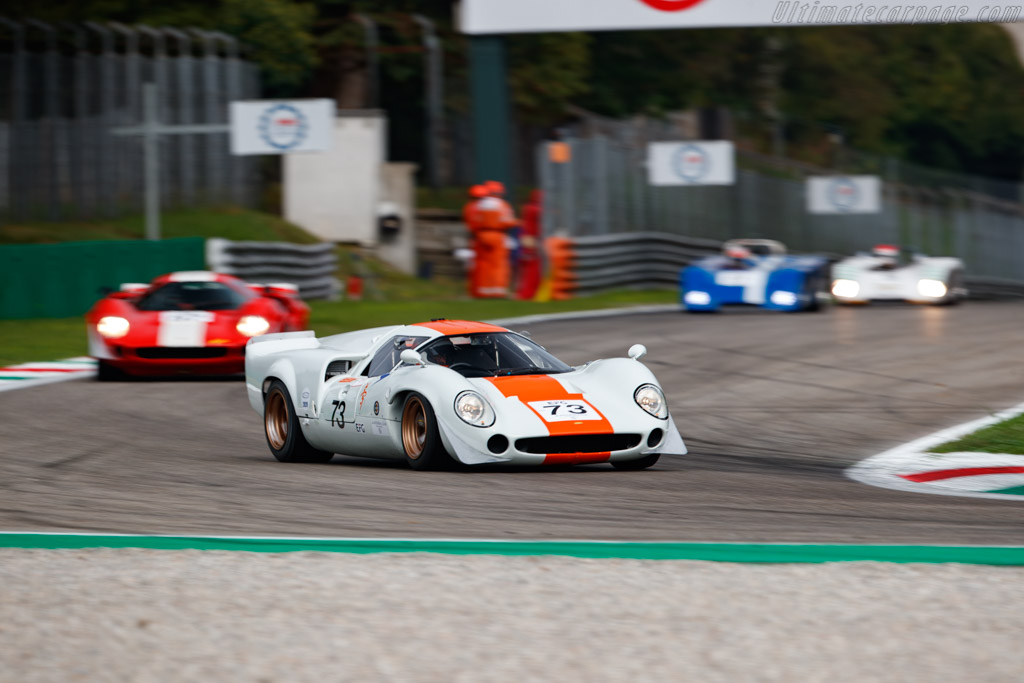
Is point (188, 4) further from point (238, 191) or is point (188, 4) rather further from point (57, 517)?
point (57, 517)

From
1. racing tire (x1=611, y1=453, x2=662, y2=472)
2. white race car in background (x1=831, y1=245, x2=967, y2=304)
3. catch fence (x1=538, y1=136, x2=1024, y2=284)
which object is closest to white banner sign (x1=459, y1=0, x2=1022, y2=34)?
catch fence (x1=538, y1=136, x2=1024, y2=284)

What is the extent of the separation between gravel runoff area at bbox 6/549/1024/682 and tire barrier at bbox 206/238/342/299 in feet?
57.1

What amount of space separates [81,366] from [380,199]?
2032 cm

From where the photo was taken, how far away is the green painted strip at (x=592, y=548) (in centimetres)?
613

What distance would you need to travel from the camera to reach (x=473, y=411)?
8656mm

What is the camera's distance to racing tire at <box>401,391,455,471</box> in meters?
8.80

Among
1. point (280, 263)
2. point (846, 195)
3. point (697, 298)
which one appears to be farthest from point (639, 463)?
point (846, 195)

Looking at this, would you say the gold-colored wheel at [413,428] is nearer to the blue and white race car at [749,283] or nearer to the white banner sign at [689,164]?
the blue and white race car at [749,283]

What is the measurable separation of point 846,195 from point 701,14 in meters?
11.5

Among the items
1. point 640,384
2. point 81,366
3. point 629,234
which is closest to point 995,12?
point 629,234

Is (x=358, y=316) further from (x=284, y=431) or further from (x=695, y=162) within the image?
(x=284, y=431)

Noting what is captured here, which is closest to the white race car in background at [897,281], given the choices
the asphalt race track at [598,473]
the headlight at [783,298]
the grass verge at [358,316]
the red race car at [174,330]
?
the grass verge at [358,316]

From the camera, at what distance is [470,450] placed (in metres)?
8.65

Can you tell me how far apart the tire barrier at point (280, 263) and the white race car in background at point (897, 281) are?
28.4 feet
